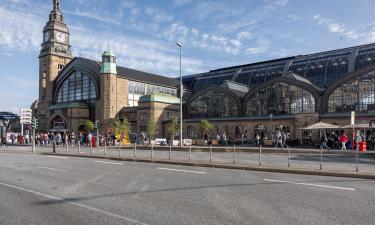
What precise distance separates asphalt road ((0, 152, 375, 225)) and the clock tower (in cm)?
7505

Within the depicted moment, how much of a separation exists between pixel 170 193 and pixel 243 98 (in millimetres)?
49073

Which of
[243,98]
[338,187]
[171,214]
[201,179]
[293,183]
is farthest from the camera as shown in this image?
[243,98]

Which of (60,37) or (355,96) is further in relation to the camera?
(60,37)

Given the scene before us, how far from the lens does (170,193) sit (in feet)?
31.3

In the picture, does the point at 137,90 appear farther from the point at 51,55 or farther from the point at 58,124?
the point at 51,55

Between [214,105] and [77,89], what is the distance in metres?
34.5

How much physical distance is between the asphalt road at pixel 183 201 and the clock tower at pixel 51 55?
7505 centimetres

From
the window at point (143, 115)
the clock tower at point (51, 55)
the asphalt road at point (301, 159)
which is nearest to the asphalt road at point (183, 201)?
the asphalt road at point (301, 159)

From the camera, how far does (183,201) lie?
27.8 feet

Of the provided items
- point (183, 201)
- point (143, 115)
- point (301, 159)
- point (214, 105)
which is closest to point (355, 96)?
point (214, 105)

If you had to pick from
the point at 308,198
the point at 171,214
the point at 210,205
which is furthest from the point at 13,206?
the point at 308,198

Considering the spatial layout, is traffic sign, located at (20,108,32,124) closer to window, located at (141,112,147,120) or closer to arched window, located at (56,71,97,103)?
window, located at (141,112,147,120)

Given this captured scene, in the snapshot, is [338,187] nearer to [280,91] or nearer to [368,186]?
[368,186]

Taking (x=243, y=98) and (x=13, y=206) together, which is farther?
(x=243, y=98)
